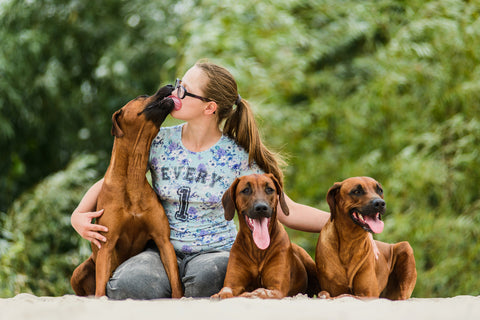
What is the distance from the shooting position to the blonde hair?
11.1 feet

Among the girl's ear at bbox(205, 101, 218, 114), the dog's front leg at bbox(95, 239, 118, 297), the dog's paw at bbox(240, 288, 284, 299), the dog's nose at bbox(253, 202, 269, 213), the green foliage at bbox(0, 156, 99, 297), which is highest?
the girl's ear at bbox(205, 101, 218, 114)

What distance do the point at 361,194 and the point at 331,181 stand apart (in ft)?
12.3

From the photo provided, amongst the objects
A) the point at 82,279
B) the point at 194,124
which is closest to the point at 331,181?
the point at 194,124

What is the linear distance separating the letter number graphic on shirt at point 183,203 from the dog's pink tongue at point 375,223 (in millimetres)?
1078

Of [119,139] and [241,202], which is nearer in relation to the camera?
[241,202]

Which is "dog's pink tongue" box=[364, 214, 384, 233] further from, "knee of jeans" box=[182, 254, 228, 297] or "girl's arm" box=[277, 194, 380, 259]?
"knee of jeans" box=[182, 254, 228, 297]

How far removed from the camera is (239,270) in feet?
9.66

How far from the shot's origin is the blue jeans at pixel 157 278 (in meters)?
2.98

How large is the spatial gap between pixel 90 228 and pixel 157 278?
475 millimetres

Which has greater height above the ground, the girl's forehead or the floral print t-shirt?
the girl's forehead

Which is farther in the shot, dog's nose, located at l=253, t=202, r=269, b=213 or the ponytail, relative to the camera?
the ponytail

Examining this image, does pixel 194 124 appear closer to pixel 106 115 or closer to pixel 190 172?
pixel 190 172

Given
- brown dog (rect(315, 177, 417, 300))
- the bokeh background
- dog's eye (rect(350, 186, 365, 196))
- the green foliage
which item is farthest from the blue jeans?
the green foliage

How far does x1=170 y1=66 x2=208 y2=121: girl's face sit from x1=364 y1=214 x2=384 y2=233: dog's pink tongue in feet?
3.97
